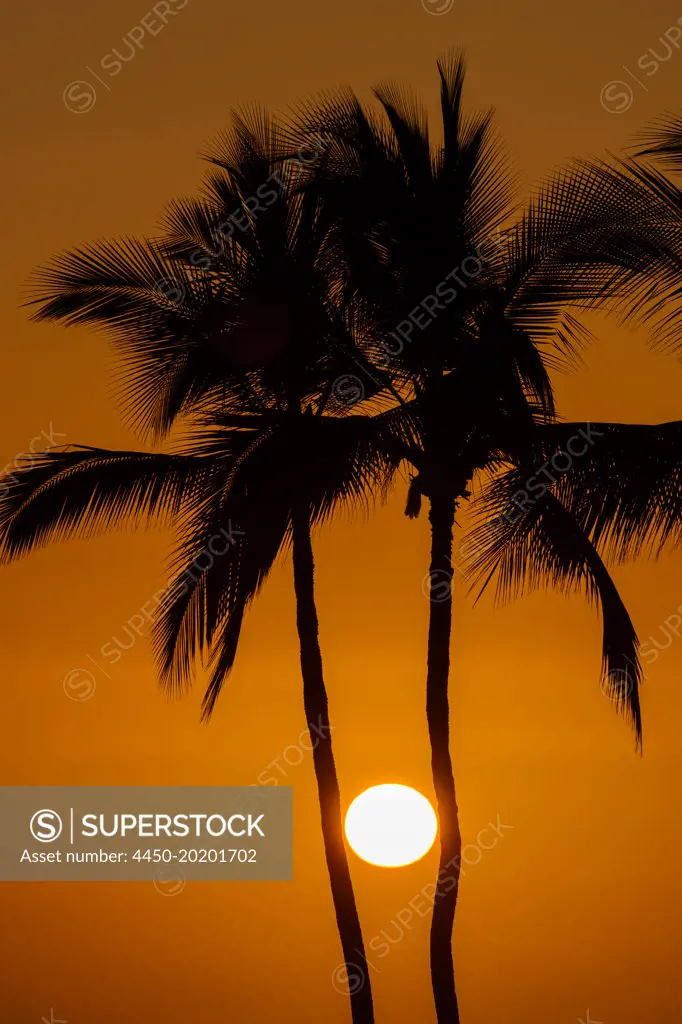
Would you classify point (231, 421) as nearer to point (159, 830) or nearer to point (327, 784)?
point (327, 784)

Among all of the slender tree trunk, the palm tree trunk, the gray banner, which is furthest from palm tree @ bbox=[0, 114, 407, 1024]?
the gray banner

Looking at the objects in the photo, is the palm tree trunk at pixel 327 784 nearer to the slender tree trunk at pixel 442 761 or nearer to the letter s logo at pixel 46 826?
the slender tree trunk at pixel 442 761

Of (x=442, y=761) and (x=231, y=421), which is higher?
(x=231, y=421)

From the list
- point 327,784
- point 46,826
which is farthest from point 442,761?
point 46,826

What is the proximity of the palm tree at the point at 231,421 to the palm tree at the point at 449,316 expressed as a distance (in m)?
0.50

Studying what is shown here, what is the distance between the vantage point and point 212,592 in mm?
11062

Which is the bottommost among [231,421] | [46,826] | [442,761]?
[442,761]

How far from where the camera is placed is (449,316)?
1132cm

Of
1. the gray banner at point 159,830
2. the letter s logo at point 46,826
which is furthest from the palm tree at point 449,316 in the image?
the letter s logo at point 46,826

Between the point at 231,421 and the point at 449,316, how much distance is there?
254 cm

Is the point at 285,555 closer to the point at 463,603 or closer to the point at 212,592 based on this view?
the point at 212,592

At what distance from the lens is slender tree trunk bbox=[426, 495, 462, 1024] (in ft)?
35.6

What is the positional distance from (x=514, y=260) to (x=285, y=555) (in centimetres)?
409

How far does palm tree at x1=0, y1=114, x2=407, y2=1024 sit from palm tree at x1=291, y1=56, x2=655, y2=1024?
50 centimetres
